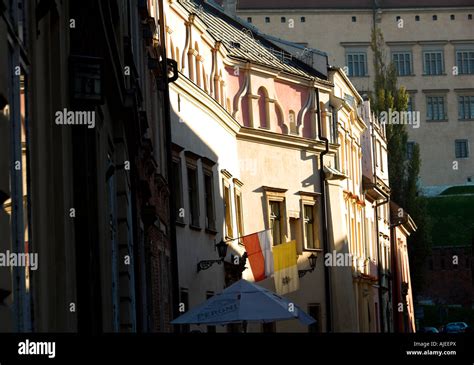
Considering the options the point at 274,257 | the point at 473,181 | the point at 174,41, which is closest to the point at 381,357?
the point at 174,41

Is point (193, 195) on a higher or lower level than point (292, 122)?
lower

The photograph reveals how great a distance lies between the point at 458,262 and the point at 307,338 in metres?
72.1

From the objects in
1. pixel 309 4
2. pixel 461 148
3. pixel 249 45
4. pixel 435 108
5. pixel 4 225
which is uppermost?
pixel 309 4

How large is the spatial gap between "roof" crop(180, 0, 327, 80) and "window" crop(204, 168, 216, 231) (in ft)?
20.1

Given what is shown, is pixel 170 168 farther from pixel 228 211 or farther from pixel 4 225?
pixel 4 225

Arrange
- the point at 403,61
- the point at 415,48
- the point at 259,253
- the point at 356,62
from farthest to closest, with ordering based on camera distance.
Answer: the point at 415,48 → the point at 403,61 → the point at 356,62 → the point at 259,253

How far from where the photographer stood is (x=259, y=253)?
28328mm

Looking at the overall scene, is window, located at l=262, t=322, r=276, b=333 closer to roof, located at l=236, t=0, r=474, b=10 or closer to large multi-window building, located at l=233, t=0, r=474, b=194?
large multi-window building, located at l=233, t=0, r=474, b=194

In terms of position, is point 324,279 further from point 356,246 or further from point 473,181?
point 473,181

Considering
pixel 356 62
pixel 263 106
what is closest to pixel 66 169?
pixel 263 106

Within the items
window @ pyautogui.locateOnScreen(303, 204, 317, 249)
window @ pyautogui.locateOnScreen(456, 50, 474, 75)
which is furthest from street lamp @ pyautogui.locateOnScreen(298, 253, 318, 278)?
window @ pyautogui.locateOnScreen(456, 50, 474, 75)

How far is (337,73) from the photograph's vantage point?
130ft

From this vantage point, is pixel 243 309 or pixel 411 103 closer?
pixel 243 309

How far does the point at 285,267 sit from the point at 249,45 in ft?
24.4
